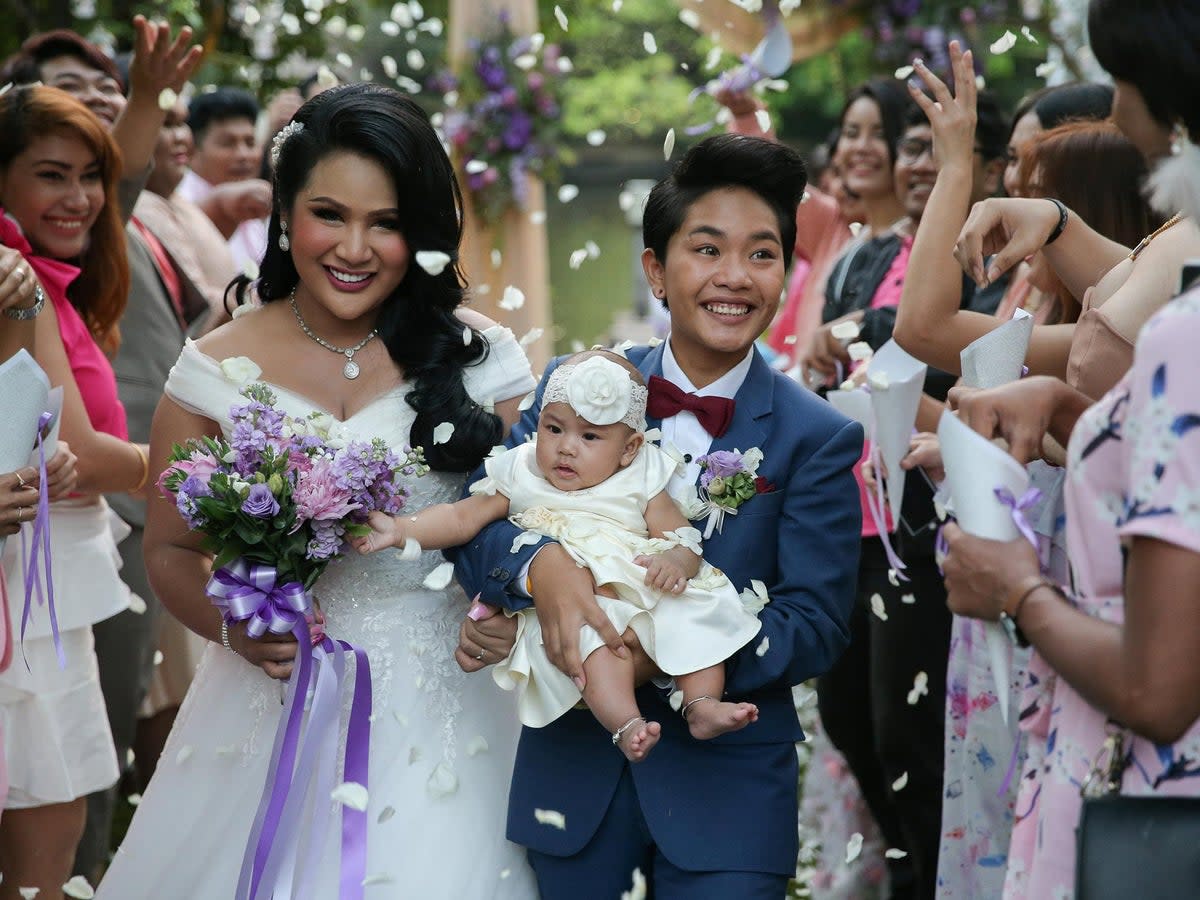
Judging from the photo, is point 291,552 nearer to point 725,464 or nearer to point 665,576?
point 665,576

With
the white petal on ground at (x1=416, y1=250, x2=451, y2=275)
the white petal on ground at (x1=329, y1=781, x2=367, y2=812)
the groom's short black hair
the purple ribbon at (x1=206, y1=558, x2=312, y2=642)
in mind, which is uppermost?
the groom's short black hair

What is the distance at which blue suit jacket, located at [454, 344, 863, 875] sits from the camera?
2873 mm

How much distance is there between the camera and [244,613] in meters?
2.97

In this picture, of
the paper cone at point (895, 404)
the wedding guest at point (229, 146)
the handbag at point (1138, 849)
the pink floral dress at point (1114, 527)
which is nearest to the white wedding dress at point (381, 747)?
the paper cone at point (895, 404)

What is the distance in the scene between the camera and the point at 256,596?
9.85 feet

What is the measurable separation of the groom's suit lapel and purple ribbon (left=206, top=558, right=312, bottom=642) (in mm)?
837

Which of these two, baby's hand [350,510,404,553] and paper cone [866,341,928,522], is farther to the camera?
paper cone [866,341,928,522]

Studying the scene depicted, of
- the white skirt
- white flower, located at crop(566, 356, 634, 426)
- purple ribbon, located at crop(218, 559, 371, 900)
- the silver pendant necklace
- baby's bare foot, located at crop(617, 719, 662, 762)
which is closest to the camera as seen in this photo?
baby's bare foot, located at crop(617, 719, 662, 762)

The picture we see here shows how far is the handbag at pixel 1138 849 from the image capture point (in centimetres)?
202

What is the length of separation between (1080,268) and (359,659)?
1.81 m

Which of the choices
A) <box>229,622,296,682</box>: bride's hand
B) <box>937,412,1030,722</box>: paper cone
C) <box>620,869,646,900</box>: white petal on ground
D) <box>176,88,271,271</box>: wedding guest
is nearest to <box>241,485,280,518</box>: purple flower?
<box>229,622,296,682</box>: bride's hand

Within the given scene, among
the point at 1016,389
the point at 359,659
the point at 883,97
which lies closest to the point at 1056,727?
the point at 1016,389

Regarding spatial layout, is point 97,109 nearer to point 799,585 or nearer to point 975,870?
point 799,585

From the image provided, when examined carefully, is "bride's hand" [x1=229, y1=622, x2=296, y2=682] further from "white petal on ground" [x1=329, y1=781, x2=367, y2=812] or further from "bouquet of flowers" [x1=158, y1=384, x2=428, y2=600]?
"white petal on ground" [x1=329, y1=781, x2=367, y2=812]
